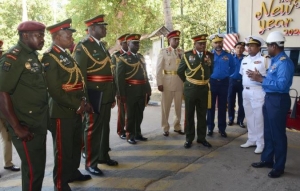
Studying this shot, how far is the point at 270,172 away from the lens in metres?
4.07

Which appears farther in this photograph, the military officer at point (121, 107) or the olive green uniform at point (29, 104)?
the military officer at point (121, 107)

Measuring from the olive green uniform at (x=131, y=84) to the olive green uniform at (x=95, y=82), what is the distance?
1.23m

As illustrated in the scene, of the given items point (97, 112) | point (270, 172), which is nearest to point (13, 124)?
point (97, 112)

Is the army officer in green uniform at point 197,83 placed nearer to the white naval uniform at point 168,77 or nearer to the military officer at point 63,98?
the white naval uniform at point 168,77

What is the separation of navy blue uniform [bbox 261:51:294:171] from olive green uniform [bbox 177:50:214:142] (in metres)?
1.34

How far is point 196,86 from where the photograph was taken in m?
5.19

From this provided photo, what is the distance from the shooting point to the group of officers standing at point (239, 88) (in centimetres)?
393

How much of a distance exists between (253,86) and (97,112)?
272 cm

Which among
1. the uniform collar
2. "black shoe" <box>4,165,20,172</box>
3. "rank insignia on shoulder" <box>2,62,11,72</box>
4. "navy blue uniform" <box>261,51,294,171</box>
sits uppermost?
the uniform collar

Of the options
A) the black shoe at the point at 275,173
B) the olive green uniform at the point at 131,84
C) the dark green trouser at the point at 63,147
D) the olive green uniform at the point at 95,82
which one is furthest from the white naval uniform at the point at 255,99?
the dark green trouser at the point at 63,147

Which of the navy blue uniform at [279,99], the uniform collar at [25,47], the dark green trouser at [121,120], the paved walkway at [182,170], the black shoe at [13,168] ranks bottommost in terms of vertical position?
the paved walkway at [182,170]

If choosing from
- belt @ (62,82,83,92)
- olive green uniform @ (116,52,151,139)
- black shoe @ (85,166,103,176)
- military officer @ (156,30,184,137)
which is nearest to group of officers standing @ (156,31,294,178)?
military officer @ (156,30,184,137)

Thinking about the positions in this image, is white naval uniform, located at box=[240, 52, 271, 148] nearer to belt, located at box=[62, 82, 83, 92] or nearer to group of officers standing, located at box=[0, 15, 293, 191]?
group of officers standing, located at box=[0, 15, 293, 191]

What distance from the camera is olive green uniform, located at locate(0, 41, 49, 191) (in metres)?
2.68
